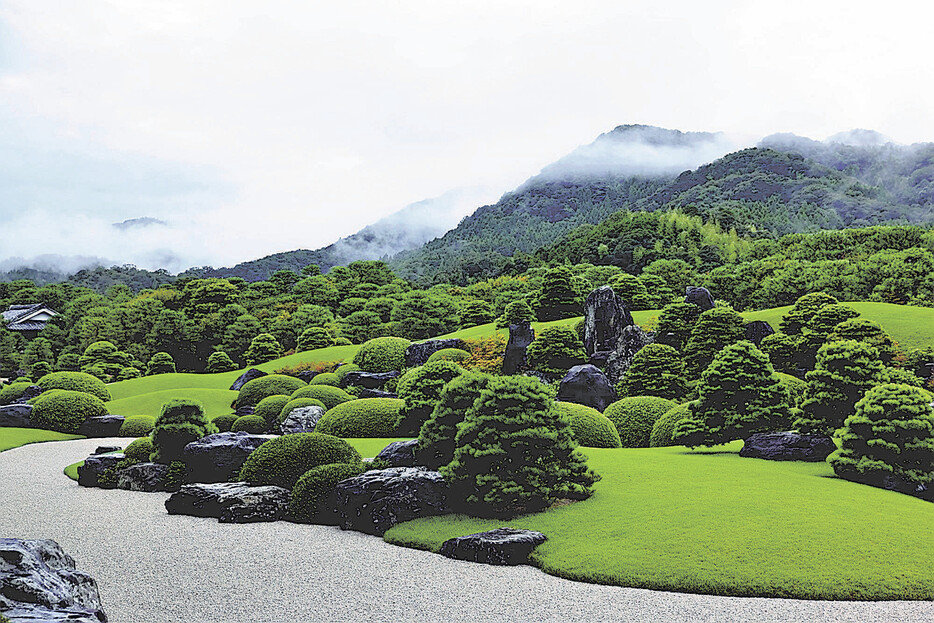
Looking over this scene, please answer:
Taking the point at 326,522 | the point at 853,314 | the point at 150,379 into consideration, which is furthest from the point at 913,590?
the point at 150,379

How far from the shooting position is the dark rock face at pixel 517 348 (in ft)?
89.5

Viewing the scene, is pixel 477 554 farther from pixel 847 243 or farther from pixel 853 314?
pixel 847 243

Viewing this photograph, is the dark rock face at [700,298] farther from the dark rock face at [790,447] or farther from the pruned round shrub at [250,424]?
the pruned round shrub at [250,424]

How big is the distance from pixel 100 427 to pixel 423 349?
483 inches

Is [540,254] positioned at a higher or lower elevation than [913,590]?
higher

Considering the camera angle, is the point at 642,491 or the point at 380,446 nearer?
the point at 642,491

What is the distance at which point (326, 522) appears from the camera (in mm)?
10641

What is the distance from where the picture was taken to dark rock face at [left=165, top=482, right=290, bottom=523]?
10820 mm

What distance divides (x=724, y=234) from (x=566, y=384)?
44.6 m

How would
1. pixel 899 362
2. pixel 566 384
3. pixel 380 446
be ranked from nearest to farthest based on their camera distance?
pixel 380 446
pixel 566 384
pixel 899 362

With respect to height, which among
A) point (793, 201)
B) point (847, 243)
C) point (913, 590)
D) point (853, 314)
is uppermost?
point (793, 201)

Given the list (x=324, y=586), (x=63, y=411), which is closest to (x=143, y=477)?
(x=324, y=586)

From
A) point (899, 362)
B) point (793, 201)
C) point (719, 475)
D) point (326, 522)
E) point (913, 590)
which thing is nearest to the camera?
point (913, 590)

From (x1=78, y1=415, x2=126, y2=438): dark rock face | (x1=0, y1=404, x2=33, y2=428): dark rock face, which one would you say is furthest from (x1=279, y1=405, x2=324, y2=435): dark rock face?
(x1=0, y1=404, x2=33, y2=428): dark rock face
